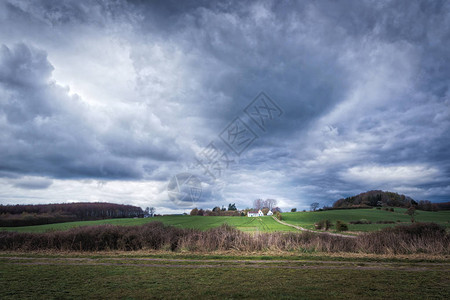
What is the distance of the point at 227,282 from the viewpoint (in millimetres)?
9141

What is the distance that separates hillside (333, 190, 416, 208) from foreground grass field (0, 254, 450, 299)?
362 feet

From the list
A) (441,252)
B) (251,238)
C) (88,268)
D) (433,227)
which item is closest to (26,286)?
(88,268)

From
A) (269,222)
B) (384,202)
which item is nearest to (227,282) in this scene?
(269,222)

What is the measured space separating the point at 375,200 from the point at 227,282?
417 feet

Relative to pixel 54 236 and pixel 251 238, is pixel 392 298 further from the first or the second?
pixel 54 236

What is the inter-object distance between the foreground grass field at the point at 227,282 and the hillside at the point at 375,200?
362 feet

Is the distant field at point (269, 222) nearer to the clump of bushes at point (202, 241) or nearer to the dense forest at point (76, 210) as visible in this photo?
the clump of bushes at point (202, 241)

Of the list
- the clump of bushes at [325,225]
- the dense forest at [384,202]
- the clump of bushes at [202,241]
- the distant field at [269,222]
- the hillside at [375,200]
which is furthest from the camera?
the hillside at [375,200]

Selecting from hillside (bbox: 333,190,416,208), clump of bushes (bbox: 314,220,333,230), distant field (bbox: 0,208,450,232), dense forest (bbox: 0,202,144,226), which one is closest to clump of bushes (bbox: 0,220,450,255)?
distant field (bbox: 0,208,450,232)

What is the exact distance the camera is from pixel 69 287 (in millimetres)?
8805

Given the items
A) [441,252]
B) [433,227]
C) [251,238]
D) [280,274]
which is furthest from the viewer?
[433,227]

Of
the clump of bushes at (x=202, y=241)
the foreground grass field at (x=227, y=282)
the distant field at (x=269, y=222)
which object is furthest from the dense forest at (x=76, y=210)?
the foreground grass field at (x=227, y=282)

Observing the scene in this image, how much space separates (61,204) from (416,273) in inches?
5658

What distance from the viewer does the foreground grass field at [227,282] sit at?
25.5 ft
